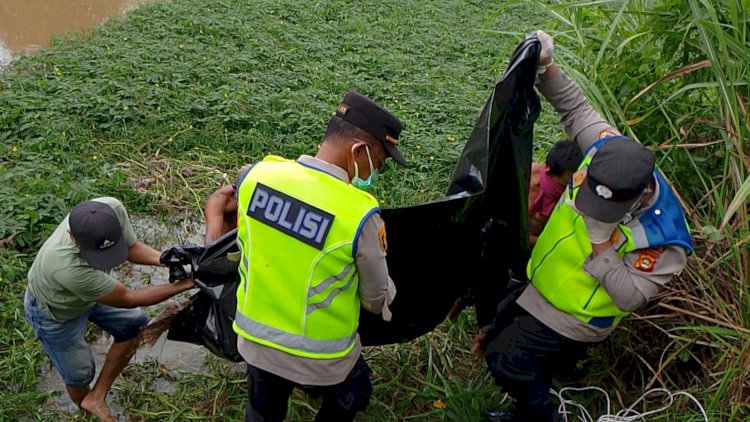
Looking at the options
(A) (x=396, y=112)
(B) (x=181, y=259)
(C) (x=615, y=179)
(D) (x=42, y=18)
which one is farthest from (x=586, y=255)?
(D) (x=42, y=18)

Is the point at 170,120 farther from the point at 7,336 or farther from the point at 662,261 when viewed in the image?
the point at 662,261

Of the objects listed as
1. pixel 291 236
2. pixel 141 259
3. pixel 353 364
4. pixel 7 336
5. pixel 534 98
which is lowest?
pixel 7 336

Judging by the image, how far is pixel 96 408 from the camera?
2822 mm

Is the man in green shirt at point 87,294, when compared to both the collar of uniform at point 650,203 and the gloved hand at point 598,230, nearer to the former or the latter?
the gloved hand at point 598,230

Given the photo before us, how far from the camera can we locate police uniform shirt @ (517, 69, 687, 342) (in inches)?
85.5

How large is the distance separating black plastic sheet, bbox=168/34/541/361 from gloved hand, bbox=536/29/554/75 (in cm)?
2

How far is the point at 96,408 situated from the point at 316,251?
148 cm

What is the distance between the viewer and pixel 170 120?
17.3 ft

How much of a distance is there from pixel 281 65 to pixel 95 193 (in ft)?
10.0

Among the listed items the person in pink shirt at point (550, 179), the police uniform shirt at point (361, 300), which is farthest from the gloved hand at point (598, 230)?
the police uniform shirt at point (361, 300)

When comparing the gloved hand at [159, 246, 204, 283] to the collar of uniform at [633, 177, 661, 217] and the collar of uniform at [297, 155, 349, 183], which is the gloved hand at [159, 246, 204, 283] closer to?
the collar of uniform at [297, 155, 349, 183]

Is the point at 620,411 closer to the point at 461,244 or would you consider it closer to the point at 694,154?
the point at 461,244

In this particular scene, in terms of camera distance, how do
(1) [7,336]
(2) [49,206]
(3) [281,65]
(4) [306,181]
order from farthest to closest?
(3) [281,65] → (2) [49,206] → (1) [7,336] → (4) [306,181]

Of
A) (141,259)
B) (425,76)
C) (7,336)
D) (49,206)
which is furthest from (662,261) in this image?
(425,76)
